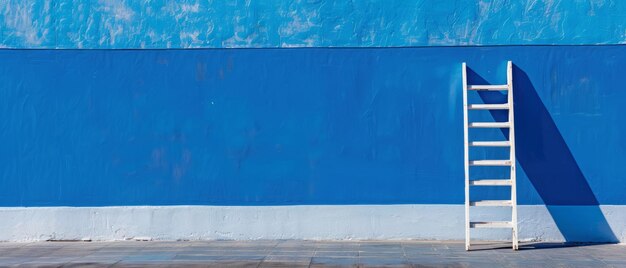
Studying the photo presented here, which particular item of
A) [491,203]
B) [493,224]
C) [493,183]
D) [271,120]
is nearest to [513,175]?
[493,183]

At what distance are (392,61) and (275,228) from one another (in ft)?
9.31

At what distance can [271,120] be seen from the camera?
36.4 ft

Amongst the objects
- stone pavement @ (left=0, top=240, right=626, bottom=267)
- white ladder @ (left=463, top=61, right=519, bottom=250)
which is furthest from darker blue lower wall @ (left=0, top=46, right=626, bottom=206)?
stone pavement @ (left=0, top=240, right=626, bottom=267)

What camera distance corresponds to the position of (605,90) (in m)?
10.9

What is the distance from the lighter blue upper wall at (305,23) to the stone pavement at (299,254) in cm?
277

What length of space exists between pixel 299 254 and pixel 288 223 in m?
1.16

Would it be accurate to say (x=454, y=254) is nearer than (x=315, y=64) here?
Yes

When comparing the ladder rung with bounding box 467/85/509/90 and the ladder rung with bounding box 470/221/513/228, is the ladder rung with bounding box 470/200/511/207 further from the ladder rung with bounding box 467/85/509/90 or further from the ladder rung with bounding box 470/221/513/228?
the ladder rung with bounding box 467/85/509/90

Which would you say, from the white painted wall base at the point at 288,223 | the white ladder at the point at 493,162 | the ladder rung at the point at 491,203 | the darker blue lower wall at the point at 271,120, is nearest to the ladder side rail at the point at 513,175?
the white ladder at the point at 493,162

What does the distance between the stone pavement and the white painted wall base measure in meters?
0.16

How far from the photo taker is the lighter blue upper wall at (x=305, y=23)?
1094 centimetres

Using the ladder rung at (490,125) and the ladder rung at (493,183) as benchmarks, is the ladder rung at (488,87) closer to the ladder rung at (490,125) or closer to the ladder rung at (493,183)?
the ladder rung at (490,125)

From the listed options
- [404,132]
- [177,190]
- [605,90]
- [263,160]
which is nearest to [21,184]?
[177,190]

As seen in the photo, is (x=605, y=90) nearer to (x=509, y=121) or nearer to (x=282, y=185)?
(x=509, y=121)
